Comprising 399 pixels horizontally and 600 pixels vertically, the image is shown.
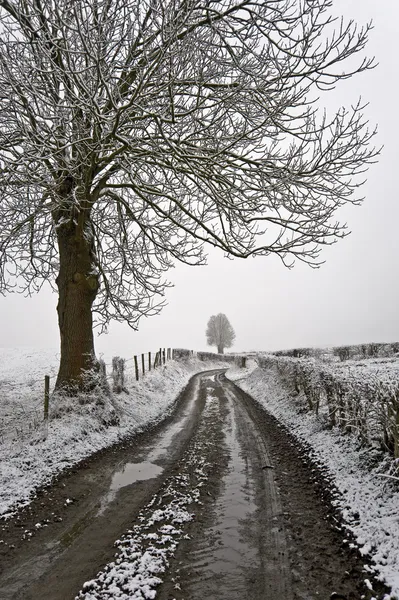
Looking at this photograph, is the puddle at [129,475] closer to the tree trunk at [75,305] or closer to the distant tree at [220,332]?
the tree trunk at [75,305]

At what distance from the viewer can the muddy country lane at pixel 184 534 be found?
10.5ft

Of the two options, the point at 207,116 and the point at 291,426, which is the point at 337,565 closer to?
the point at 291,426

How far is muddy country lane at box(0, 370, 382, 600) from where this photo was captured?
3.21m

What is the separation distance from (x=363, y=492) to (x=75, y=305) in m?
7.44

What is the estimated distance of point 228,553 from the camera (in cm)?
370

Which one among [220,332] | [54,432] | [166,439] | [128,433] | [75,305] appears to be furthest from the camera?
[220,332]

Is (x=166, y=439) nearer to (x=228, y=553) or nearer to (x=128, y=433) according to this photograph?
(x=128, y=433)

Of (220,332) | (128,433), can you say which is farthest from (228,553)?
(220,332)

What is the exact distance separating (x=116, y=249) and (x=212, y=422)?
618 cm

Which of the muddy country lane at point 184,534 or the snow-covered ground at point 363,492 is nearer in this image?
the muddy country lane at point 184,534

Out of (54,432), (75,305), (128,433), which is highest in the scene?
(75,305)

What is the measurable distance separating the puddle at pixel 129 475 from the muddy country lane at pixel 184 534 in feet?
0.06

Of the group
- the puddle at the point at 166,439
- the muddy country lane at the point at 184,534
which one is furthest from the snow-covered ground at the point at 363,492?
the puddle at the point at 166,439

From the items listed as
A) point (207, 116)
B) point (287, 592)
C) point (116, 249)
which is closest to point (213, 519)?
point (287, 592)
